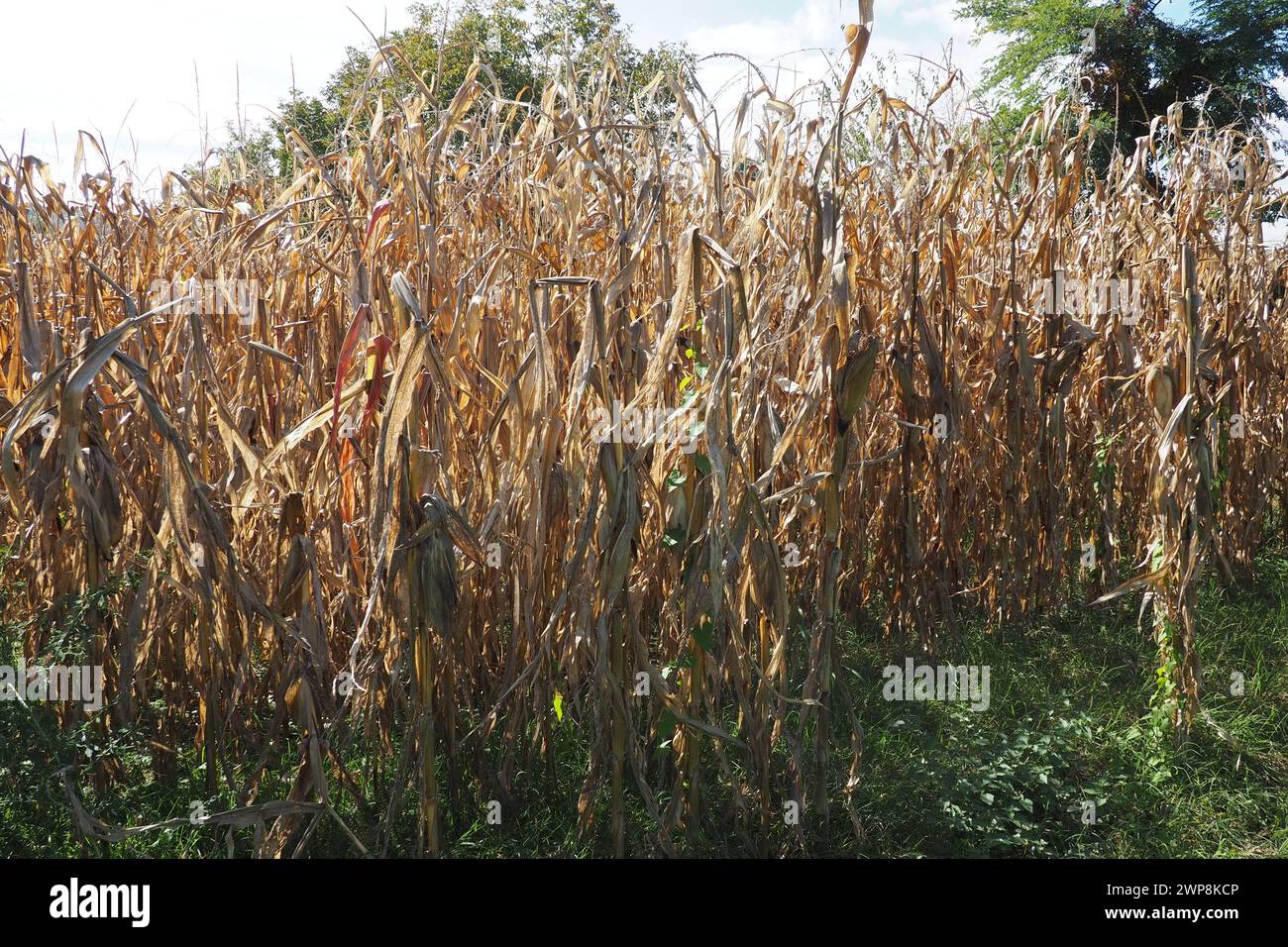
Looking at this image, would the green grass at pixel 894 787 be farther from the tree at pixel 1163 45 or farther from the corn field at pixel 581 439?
the tree at pixel 1163 45

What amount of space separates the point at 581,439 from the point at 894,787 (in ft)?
3.66

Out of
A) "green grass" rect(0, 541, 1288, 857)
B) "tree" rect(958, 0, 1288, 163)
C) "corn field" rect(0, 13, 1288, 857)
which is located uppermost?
"tree" rect(958, 0, 1288, 163)

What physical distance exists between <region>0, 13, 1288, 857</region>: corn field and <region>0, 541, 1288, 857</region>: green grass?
5cm

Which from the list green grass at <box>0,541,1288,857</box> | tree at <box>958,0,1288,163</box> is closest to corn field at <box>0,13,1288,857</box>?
green grass at <box>0,541,1288,857</box>

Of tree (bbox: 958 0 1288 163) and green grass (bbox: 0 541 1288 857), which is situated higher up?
tree (bbox: 958 0 1288 163)

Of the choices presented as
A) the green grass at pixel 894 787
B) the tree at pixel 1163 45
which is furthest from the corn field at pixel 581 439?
the tree at pixel 1163 45

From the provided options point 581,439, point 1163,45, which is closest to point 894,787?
point 581,439

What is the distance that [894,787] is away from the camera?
210 centimetres

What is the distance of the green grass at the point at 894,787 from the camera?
68.9 inches

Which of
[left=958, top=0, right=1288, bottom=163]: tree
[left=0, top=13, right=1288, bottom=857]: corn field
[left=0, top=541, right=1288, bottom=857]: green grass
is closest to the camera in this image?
[left=0, top=13, right=1288, bottom=857]: corn field

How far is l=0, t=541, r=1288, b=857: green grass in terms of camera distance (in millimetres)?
1750

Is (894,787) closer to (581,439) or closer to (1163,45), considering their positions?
(581,439)

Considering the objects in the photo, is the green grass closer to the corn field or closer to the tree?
the corn field
